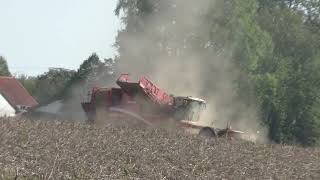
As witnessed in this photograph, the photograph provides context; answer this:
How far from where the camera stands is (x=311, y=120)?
37812mm

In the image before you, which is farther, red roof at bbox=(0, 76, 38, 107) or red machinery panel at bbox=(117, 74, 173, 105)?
red roof at bbox=(0, 76, 38, 107)

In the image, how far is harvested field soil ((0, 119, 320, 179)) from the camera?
885cm

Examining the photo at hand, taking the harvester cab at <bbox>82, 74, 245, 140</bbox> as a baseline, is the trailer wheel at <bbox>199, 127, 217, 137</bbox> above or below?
below

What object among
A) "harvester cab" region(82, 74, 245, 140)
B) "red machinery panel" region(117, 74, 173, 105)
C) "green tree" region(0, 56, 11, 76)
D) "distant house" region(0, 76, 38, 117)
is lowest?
"harvester cab" region(82, 74, 245, 140)

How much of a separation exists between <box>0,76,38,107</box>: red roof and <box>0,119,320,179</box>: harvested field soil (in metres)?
48.7

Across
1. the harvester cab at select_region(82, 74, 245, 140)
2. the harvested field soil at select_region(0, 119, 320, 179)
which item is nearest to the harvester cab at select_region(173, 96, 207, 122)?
the harvester cab at select_region(82, 74, 245, 140)

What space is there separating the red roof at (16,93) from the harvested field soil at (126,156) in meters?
48.7

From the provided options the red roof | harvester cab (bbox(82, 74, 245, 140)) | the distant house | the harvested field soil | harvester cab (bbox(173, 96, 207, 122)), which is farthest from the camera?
the red roof

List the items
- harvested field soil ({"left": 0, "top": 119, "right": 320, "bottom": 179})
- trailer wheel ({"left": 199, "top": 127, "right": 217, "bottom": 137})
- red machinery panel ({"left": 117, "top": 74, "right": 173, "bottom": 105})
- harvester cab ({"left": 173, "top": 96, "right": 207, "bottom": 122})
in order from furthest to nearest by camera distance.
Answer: harvester cab ({"left": 173, "top": 96, "right": 207, "bottom": 122}), red machinery panel ({"left": 117, "top": 74, "right": 173, "bottom": 105}), trailer wheel ({"left": 199, "top": 127, "right": 217, "bottom": 137}), harvested field soil ({"left": 0, "top": 119, "right": 320, "bottom": 179})

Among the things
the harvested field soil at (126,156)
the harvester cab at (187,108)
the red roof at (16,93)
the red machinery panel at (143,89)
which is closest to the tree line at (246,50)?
the harvester cab at (187,108)

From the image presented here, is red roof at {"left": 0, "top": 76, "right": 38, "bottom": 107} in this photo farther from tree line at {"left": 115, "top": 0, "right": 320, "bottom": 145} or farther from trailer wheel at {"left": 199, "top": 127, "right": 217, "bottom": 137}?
trailer wheel at {"left": 199, "top": 127, "right": 217, "bottom": 137}

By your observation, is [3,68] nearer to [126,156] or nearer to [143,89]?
[143,89]

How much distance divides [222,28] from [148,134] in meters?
27.0

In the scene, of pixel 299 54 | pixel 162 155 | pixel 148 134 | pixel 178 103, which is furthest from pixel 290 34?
pixel 162 155
